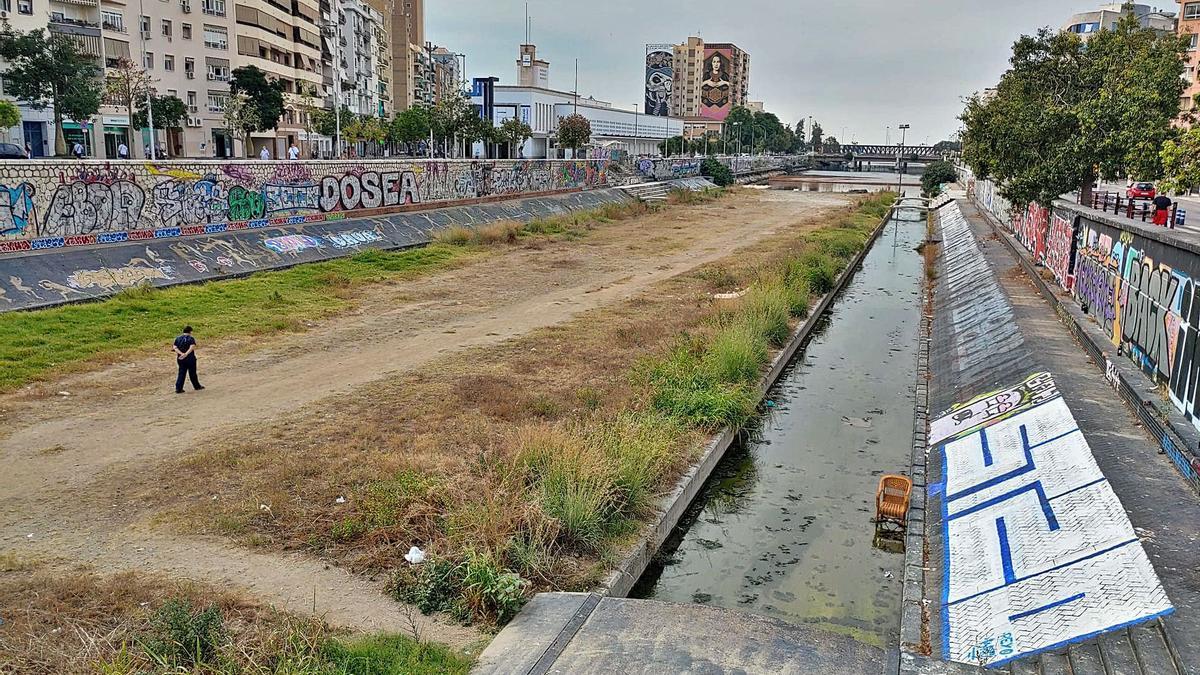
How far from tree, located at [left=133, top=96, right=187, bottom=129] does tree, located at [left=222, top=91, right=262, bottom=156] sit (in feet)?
9.03

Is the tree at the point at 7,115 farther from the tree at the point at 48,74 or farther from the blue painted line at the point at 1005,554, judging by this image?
the blue painted line at the point at 1005,554

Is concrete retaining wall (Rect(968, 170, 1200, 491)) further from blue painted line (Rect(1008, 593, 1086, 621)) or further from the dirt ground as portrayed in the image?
the dirt ground

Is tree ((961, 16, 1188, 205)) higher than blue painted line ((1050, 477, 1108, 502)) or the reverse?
higher

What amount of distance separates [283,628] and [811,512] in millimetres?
9265

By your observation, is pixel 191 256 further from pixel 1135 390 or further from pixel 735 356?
pixel 1135 390

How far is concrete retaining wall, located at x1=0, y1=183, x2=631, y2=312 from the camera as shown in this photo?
24578mm

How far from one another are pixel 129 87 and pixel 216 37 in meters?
21.1

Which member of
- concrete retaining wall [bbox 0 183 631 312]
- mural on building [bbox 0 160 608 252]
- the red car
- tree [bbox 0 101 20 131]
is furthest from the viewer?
tree [bbox 0 101 20 131]

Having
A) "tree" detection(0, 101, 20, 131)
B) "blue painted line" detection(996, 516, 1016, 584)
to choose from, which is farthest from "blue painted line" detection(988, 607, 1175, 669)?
"tree" detection(0, 101, 20, 131)

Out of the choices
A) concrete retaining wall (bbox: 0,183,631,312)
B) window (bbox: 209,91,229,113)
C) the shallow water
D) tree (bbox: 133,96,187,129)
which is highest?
window (bbox: 209,91,229,113)

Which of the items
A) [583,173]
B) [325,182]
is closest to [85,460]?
[325,182]

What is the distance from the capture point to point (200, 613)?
8.62 metres

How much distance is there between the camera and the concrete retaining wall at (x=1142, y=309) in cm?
Result: 1370

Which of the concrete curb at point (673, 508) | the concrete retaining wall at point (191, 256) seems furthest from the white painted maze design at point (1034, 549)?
the concrete retaining wall at point (191, 256)
